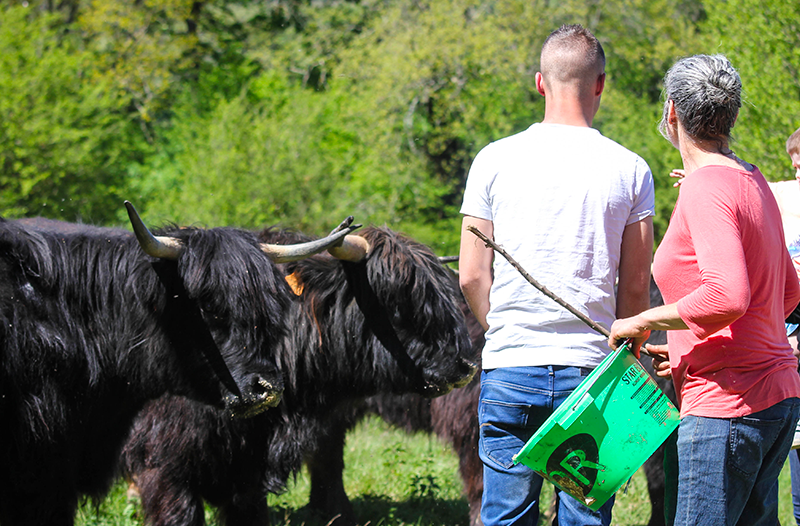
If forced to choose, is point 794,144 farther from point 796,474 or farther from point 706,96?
point 706,96

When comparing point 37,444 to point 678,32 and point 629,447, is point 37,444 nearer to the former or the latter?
point 629,447

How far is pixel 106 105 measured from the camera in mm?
19156

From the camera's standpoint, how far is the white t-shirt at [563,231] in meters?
2.53

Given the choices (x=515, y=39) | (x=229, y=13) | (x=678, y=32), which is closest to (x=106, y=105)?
(x=229, y=13)

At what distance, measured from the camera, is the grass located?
5.34 metres

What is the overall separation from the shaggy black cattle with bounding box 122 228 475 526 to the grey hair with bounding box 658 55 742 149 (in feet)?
7.86

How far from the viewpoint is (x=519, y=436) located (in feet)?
8.40

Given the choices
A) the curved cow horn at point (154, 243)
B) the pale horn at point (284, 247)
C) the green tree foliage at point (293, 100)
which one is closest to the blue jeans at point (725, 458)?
the pale horn at point (284, 247)

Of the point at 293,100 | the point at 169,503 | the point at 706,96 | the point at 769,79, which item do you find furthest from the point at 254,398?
the point at 293,100

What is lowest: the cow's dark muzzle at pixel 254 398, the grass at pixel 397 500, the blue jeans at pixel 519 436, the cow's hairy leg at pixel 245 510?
the grass at pixel 397 500

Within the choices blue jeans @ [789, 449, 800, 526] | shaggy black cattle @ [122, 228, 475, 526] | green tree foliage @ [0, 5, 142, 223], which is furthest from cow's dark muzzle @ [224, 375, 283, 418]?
green tree foliage @ [0, 5, 142, 223]

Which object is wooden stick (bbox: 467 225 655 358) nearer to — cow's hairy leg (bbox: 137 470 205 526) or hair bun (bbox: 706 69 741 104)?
hair bun (bbox: 706 69 741 104)

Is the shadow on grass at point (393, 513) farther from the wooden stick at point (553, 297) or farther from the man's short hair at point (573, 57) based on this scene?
the man's short hair at point (573, 57)

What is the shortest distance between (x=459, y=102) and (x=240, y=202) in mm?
7352
